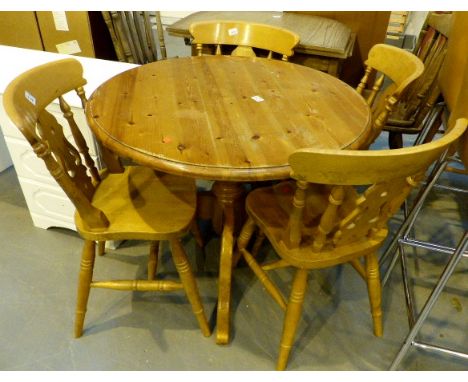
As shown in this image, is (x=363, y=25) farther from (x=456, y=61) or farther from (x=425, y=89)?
(x=456, y=61)

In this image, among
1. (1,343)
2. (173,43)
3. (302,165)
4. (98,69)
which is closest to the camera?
(302,165)

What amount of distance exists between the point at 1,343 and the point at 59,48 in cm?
182

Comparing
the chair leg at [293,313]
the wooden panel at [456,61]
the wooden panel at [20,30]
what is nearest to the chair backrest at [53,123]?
the chair leg at [293,313]

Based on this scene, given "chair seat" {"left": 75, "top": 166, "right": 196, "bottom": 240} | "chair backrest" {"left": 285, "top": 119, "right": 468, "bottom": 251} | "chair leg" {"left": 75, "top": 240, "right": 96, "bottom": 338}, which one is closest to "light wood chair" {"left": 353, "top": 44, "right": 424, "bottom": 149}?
"chair backrest" {"left": 285, "top": 119, "right": 468, "bottom": 251}

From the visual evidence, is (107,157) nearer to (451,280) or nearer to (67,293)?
(67,293)

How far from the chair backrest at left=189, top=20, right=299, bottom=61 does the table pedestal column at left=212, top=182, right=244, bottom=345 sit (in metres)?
0.87

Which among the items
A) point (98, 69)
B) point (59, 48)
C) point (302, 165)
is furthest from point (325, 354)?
point (59, 48)

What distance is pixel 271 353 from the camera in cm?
134

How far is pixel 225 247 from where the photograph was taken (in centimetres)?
126

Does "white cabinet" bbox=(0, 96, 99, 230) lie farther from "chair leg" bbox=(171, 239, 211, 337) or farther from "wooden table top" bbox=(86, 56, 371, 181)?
"chair leg" bbox=(171, 239, 211, 337)

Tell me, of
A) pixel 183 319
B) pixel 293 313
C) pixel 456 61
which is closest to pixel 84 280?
pixel 183 319

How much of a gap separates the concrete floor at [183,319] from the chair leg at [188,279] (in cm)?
8

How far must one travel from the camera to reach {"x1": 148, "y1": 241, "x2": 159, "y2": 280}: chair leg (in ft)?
4.98
